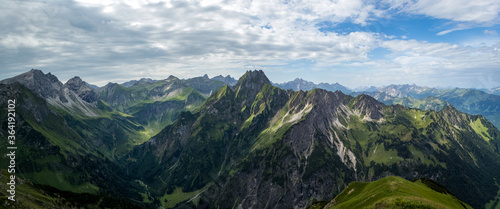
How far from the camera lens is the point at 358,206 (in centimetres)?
11594

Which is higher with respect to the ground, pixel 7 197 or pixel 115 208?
pixel 7 197

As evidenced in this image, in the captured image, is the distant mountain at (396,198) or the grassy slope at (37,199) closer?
the distant mountain at (396,198)

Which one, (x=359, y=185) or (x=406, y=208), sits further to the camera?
(x=359, y=185)

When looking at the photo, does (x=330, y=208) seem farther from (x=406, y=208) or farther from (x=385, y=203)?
(x=406, y=208)

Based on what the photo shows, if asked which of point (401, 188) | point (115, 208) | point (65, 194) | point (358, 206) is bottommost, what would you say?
point (115, 208)

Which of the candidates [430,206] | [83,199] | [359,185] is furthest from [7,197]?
[359,185]

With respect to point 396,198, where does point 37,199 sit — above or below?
below

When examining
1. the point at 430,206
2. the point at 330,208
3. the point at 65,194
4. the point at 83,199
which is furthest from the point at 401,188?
the point at 65,194

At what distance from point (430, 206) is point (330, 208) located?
67690mm

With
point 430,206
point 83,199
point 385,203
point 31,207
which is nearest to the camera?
point 430,206

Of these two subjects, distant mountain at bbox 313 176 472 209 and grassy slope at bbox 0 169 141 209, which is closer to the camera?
distant mountain at bbox 313 176 472 209

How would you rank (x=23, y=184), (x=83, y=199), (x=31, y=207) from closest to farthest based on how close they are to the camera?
(x=31, y=207) < (x=23, y=184) < (x=83, y=199)

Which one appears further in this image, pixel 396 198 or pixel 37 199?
pixel 37 199

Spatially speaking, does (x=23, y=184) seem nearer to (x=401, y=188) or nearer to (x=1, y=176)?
(x=1, y=176)
